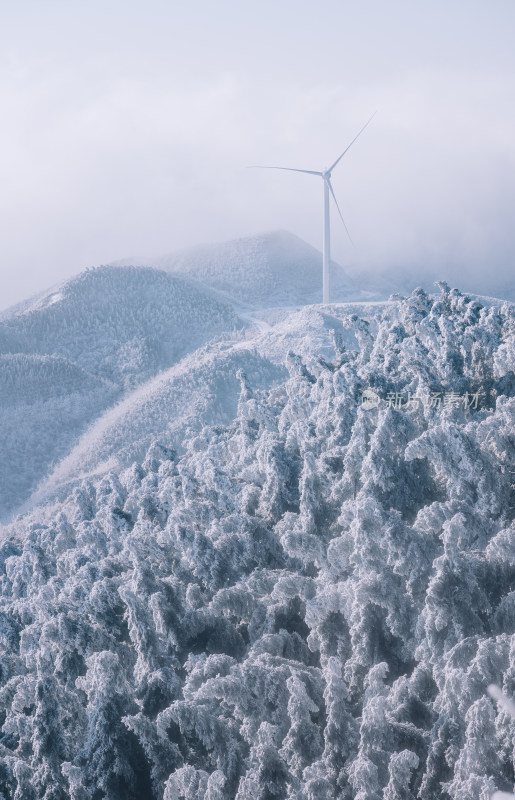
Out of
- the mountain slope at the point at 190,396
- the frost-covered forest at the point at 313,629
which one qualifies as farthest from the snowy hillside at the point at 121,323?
the frost-covered forest at the point at 313,629

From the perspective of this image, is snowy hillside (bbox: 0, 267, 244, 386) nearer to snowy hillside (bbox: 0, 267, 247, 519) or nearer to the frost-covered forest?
snowy hillside (bbox: 0, 267, 247, 519)

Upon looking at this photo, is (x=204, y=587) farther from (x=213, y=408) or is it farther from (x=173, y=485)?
(x=213, y=408)

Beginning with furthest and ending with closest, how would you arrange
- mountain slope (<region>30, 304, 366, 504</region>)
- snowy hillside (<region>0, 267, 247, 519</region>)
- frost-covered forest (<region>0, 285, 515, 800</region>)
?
snowy hillside (<region>0, 267, 247, 519</region>) < mountain slope (<region>30, 304, 366, 504</region>) < frost-covered forest (<region>0, 285, 515, 800</region>)

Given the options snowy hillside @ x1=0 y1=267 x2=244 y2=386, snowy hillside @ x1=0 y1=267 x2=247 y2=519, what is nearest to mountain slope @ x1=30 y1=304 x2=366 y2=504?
snowy hillside @ x1=0 y1=267 x2=247 y2=519

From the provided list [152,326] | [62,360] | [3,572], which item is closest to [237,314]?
[152,326]

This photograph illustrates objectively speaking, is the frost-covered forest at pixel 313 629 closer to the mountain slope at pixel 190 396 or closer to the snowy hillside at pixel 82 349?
the mountain slope at pixel 190 396

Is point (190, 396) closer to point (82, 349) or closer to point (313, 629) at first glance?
point (82, 349)

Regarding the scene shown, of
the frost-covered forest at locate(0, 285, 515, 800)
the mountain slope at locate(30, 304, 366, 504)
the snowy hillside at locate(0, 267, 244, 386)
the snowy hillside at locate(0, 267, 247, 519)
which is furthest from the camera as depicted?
the snowy hillside at locate(0, 267, 244, 386)

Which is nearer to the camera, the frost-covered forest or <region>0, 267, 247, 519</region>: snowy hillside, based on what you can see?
the frost-covered forest
